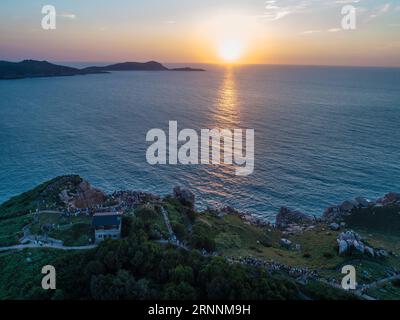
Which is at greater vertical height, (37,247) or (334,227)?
(37,247)

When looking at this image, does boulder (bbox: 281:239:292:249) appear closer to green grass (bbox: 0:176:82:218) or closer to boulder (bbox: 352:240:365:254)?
boulder (bbox: 352:240:365:254)

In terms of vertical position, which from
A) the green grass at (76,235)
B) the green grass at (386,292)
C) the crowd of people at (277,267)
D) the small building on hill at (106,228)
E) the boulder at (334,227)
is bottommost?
the green grass at (386,292)

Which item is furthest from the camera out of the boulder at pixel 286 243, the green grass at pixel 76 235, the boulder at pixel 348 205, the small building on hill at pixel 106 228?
the boulder at pixel 348 205

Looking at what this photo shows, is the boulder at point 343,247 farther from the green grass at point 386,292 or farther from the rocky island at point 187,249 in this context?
the green grass at point 386,292

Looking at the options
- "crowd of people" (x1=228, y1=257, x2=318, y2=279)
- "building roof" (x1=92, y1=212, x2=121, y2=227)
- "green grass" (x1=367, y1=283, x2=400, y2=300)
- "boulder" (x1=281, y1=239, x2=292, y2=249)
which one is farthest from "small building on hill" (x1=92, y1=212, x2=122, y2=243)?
"green grass" (x1=367, y1=283, x2=400, y2=300)

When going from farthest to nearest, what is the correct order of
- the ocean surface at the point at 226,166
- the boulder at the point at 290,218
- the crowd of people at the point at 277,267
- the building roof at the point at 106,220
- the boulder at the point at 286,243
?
the ocean surface at the point at 226,166
the boulder at the point at 290,218
the boulder at the point at 286,243
the building roof at the point at 106,220
the crowd of people at the point at 277,267

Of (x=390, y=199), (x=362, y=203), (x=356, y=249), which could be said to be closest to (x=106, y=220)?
(x=356, y=249)

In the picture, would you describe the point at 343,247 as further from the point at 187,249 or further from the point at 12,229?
the point at 12,229

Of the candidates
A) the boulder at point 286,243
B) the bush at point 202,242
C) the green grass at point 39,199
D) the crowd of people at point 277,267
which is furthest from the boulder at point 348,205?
the green grass at point 39,199
